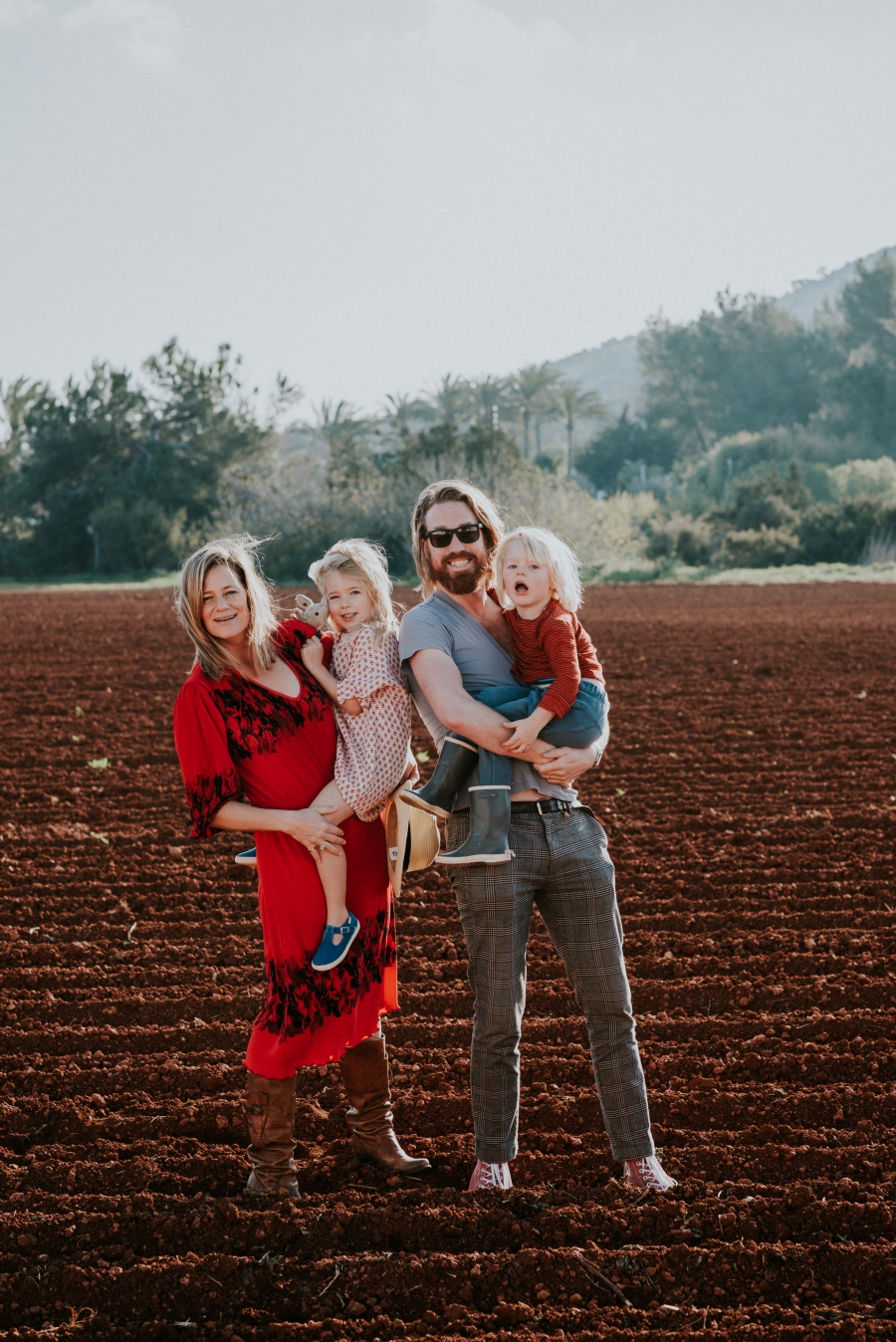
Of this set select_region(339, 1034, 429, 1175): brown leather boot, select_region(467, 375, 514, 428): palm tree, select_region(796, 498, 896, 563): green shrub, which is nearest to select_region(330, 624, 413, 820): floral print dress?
select_region(339, 1034, 429, 1175): brown leather boot

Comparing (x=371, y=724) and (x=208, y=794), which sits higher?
(x=371, y=724)

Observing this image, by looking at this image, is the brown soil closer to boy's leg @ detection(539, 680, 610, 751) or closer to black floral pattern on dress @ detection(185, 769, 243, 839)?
black floral pattern on dress @ detection(185, 769, 243, 839)

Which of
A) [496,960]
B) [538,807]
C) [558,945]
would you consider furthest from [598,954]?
[538,807]

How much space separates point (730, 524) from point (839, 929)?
125ft

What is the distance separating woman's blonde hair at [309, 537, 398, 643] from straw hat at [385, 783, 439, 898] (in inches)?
18.8

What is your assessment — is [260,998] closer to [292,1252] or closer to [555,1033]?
[555,1033]

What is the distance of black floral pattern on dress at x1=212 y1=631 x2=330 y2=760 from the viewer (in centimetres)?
321

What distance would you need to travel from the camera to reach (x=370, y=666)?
127 inches

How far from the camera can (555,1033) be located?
14.5 feet

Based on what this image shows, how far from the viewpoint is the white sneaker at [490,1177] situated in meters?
3.21

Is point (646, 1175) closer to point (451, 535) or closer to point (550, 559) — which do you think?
point (550, 559)

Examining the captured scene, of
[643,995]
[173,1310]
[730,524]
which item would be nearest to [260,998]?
[643,995]

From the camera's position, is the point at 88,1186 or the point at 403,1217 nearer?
the point at 403,1217

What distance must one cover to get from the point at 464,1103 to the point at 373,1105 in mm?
510
